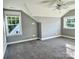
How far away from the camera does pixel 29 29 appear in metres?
6.03

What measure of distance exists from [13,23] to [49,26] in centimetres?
300

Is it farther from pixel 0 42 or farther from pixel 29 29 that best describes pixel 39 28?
pixel 0 42

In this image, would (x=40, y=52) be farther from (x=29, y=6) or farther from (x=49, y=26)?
(x=49, y=26)

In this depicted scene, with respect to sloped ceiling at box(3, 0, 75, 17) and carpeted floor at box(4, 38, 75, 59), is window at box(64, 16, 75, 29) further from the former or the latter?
carpeted floor at box(4, 38, 75, 59)

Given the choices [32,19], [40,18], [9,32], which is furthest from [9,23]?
[40,18]

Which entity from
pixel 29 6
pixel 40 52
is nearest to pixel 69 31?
pixel 40 52

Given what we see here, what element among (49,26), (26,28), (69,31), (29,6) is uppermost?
(29,6)

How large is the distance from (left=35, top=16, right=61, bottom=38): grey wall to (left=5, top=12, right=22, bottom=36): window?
1387 millimetres

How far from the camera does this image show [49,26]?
22.1 feet

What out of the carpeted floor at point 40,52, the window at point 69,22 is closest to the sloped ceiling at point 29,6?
the window at point 69,22

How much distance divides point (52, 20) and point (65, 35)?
1.91m

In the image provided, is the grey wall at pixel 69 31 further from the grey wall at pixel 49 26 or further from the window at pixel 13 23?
the window at pixel 13 23

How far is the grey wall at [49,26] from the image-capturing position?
6.25 m

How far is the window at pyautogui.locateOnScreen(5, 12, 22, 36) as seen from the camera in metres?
5.11
